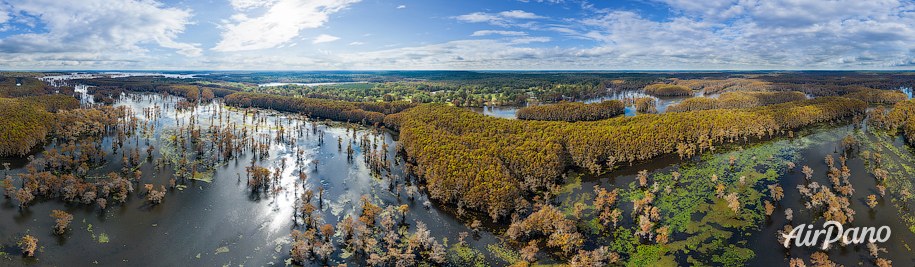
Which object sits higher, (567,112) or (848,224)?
(567,112)

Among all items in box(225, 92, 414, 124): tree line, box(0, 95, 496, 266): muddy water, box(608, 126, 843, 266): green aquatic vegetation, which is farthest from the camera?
box(225, 92, 414, 124): tree line

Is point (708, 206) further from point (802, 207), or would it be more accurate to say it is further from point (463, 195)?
point (463, 195)

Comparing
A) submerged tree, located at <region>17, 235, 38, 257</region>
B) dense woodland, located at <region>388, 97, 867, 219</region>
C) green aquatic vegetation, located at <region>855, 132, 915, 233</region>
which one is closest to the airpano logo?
green aquatic vegetation, located at <region>855, 132, 915, 233</region>

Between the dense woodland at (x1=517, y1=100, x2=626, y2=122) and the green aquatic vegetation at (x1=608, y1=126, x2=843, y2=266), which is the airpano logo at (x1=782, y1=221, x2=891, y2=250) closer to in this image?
the green aquatic vegetation at (x1=608, y1=126, x2=843, y2=266)

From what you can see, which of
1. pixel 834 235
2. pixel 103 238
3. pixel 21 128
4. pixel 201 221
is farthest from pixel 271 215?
pixel 21 128

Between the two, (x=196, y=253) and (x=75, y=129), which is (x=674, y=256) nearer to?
(x=196, y=253)
